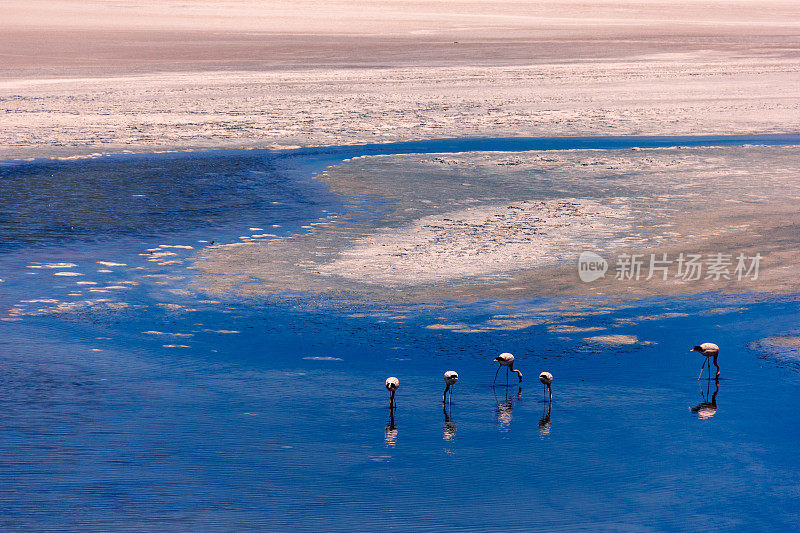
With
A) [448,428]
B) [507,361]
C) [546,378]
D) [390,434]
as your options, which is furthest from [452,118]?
[390,434]

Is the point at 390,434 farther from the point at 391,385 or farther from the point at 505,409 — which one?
the point at 505,409

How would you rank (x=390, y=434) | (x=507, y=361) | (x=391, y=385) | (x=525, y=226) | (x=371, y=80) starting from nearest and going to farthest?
(x=390, y=434) → (x=391, y=385) → (x=507, y=361) → (x=525, y=226) → (x=371, y=80)

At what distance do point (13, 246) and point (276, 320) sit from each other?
4.06 meters

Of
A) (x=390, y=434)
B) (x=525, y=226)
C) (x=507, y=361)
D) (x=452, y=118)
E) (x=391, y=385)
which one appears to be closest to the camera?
(x=390, y=434)

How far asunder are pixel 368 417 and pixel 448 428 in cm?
54

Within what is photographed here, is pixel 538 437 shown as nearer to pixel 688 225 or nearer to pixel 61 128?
pixel 688 225

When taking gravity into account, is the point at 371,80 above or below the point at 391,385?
above

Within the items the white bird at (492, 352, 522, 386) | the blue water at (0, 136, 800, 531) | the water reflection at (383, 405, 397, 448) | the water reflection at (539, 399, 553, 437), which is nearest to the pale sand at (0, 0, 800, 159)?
the blue water at (0, 136, 800, 531)

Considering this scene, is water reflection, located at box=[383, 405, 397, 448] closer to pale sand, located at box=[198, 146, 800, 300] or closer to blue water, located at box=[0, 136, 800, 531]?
blue water, located at box=[0, 136, 800, 531]

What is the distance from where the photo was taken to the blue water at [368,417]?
511 centimetres

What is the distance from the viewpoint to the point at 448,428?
19.7ft

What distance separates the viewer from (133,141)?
57.0 feet

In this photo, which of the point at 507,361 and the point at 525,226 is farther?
the point at 525,226

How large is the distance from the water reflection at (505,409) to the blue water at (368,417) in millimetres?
16
